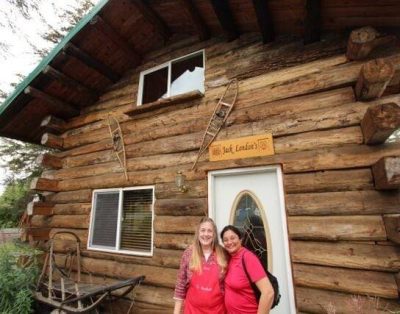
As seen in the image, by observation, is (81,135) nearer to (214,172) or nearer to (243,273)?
(214,172)

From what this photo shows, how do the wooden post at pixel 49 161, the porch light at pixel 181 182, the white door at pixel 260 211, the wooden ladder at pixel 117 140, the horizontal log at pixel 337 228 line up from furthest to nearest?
the wooden post at pixel 49 161, the wooden ladder at pixel 117 140, the porch light at pixel 181 182, the white door at pixel 260 211, the horizontal log at pixel 337 228

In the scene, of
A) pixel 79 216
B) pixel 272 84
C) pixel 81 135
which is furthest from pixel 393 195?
pixel 81 135

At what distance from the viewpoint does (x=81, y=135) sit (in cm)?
675

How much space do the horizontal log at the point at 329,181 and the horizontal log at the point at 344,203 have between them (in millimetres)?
67

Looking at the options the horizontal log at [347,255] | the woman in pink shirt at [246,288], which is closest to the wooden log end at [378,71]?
the horizontal log at [347,255]

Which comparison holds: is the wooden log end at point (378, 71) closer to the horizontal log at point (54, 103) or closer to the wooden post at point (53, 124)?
the horizontal log at point (54, 103)

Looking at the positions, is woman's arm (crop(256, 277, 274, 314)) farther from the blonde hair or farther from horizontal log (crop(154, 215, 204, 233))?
horizontal log (crop(154, 215, 204, 233))

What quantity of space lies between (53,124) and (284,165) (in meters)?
5.98

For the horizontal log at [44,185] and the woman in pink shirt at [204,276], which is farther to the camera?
the horizontal log at [44,185]

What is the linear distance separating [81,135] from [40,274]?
3263mm

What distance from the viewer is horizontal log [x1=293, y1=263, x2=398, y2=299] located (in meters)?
3.02

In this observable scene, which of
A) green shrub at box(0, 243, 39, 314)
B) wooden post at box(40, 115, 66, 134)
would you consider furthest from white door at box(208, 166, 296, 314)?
wooden post at box(40, 115, 66, 134)

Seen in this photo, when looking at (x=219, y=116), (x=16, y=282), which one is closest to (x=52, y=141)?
(x=16, y=282)

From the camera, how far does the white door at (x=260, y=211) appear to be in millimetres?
3699
